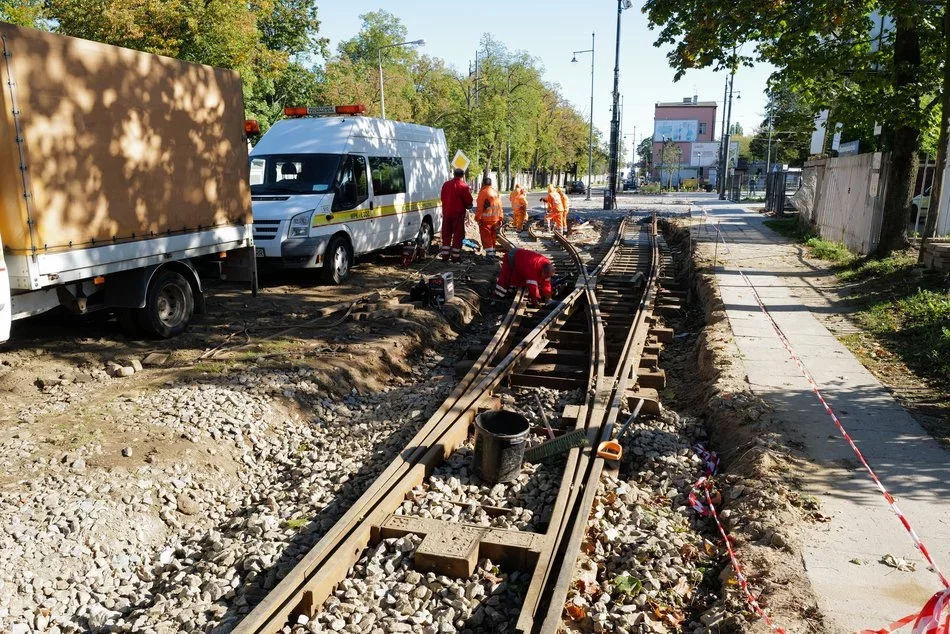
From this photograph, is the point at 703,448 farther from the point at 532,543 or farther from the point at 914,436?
the point at 532,543

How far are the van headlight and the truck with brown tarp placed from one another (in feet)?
6.13

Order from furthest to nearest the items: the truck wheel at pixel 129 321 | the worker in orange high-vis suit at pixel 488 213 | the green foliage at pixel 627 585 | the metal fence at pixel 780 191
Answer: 1. the metal fence at pixel 780 191
2. the worker in orange high-vis suit at pixel 488 213
3. the truck wheel at pixel 129 321
4. the green foliage at pixel 627 585

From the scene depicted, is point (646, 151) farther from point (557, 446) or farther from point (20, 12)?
point (557, 446)

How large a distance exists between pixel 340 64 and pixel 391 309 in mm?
48369

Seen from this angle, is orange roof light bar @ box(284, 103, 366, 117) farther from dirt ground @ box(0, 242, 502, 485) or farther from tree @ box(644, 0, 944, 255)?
tree @ box(644, 0, 944, 255)

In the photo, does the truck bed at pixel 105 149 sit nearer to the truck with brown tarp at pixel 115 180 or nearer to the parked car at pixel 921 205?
the truck with brown tarp at pixel 115 180

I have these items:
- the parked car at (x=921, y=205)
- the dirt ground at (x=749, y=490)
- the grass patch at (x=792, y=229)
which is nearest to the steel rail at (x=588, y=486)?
the dirt ground at (x=749, y=490)

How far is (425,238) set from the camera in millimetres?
16938

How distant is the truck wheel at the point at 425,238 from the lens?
1656cm

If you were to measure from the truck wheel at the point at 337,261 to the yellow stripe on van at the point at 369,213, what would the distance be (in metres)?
0.39

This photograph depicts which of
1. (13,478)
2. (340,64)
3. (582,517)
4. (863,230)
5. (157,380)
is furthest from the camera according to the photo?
(340,64)

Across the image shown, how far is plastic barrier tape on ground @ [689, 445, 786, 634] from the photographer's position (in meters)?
3.74

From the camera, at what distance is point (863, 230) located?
15938 millimetres

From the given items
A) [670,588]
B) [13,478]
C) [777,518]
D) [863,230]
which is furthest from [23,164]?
[863,230]
